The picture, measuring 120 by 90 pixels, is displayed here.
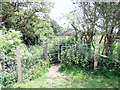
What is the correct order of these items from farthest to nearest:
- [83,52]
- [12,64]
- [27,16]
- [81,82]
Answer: [27,16]
[83,52]
[12,64]
[81,82]

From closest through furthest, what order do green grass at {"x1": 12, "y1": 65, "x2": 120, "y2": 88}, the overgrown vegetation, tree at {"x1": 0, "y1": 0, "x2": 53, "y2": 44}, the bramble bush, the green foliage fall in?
1. green grass at {"x1": 12, "y1": 65, "x2": 120, "y2": 88}
2. the bramble bush
3. the overgrown vegetation
4. the green foliage
5. tree at {"x1": 0, "y1": 0, "x2": 53, "y2": 44}

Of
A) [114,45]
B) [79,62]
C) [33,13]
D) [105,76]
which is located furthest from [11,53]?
[33,13]

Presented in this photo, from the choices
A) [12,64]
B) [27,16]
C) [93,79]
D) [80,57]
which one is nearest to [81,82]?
[93,79]

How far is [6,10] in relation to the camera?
809 cm

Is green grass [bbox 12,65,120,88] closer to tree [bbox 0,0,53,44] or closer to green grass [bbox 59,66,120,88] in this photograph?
green grass [bbox 59,66,120,88]

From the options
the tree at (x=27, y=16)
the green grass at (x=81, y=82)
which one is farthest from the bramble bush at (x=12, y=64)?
the tree at (x=27, y=16)

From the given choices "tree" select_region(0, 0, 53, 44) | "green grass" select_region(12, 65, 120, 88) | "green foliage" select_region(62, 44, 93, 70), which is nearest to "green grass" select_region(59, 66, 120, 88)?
"green grass" select_region(12, 65, 120, 88)

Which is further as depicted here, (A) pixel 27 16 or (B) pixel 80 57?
(A) pixel 27 16

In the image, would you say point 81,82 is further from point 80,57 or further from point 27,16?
point 27,16

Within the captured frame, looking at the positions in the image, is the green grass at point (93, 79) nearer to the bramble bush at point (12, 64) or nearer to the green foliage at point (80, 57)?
the green foliage at point (80, 57)

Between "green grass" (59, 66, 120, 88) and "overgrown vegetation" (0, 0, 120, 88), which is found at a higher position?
"overgrown vegetation" (0, 0, 120, 88)

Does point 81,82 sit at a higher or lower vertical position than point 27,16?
lower

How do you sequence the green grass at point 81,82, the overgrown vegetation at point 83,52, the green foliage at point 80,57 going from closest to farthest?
the green grass at point 81,82, the overgrown vegetation at point 83,52, the green foliage at point 80,57

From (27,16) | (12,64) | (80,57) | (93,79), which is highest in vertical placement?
(27,16)
